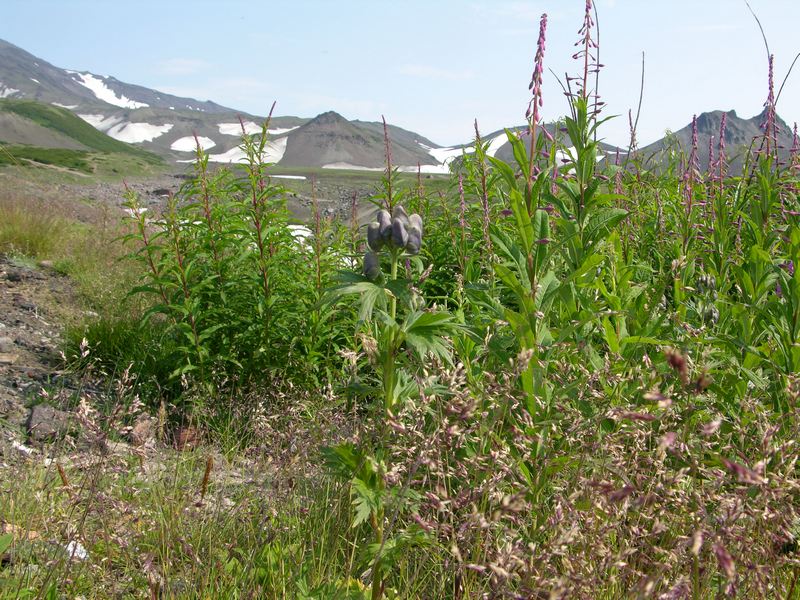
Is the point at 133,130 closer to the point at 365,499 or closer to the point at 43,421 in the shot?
the point at 43,421

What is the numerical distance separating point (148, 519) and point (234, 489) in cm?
82

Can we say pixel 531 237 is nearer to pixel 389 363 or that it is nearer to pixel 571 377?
pixel 571 377

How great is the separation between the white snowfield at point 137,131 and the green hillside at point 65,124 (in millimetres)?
33033

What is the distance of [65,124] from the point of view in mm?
91875

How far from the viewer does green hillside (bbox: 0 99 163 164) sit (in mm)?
86562

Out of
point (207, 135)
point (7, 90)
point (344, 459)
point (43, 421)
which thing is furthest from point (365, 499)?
point (7, 90)

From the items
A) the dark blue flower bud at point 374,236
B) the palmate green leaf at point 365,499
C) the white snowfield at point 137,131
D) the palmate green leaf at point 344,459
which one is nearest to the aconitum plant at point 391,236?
the dark blue flower bud at point 374,236

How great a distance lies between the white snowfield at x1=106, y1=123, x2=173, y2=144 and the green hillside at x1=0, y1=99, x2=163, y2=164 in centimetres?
3303

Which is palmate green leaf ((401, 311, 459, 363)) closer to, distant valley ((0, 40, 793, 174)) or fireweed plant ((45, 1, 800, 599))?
fireweed plant ((45, 1, 800, 599))

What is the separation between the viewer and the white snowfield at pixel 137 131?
13125 cm

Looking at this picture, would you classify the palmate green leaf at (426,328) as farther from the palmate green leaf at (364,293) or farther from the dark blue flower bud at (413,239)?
the dark blue flower bud at (413,239)

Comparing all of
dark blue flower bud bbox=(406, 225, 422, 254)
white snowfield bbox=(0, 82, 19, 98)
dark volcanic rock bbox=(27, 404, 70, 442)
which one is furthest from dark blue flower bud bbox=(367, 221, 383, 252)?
white snowfield bbox=(0, 82, 19, 98)

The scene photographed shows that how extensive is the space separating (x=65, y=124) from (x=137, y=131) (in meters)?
42.9

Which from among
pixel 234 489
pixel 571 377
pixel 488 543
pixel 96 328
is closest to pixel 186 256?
pixel 96 328
